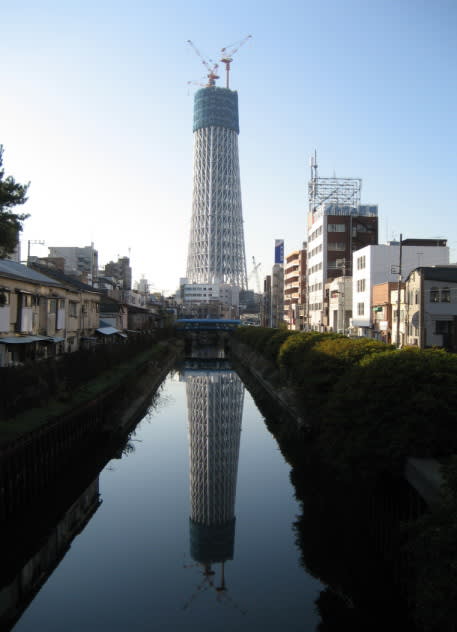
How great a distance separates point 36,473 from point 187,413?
1590 cm

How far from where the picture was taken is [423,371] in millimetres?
10648

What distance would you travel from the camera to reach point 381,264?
5159cm

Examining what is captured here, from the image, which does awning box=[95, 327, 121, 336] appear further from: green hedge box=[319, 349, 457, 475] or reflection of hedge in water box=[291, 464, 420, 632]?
green hedge box=[319, 349, 457, 475]

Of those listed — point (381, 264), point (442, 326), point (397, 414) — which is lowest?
point (397, 414)

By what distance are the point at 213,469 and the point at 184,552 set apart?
7156 mm

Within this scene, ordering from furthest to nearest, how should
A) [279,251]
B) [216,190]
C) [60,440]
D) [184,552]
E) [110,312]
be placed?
[216,190] → [279,251] → [110,312] → [60,440] → [184,552]

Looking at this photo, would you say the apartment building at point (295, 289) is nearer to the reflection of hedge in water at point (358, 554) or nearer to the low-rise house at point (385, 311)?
the low-rise house at point (385, 311)

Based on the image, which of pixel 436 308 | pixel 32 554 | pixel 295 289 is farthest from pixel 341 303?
pixel 32 554

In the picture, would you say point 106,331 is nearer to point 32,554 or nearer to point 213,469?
point 213,469

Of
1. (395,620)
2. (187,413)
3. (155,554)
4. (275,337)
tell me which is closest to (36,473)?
(155,554)

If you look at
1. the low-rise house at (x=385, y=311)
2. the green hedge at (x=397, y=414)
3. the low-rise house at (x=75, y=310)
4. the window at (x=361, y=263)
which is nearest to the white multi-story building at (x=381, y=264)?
the window at (x=361, y=263)

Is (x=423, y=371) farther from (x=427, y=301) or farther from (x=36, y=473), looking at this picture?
(x=427, y=301)

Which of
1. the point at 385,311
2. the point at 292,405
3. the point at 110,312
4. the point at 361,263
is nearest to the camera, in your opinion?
the point at 292,405

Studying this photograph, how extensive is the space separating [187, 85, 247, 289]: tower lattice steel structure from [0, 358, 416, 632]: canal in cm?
14262
